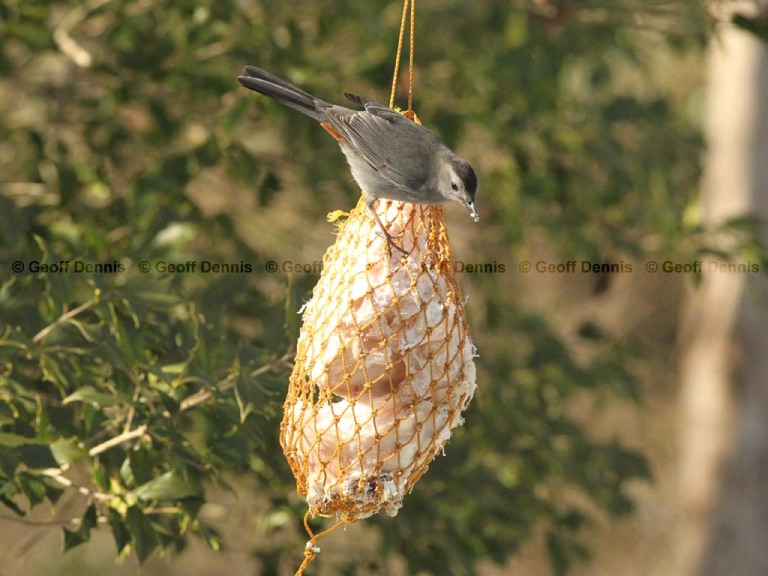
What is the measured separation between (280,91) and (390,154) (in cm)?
31

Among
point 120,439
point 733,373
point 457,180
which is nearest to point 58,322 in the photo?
point 120,439

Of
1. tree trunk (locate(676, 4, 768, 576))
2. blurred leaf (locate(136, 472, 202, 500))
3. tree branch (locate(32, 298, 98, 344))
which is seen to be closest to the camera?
blurred leaf (locate(136, 472, 202, 500))

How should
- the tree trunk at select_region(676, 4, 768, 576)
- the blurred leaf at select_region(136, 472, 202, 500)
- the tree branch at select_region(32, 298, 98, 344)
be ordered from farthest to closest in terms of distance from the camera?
the tree trunk at select_region(676, 4, 768, 576) < the tree branch at select_region(32, 298, 98, 344) < the blurred leaf at select_region(136, 472, 202, 500)

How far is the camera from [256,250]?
409 cm

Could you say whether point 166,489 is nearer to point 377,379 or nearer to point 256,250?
point 377,379

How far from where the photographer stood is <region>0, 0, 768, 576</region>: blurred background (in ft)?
7.47

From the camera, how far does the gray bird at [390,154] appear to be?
2.30 metres

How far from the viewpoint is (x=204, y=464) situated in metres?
2.29

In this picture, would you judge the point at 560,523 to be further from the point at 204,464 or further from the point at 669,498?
the point at 669,498

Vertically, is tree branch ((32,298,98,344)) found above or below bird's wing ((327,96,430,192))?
below

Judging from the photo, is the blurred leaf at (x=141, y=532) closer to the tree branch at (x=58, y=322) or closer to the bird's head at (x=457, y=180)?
the tree branch at (x=58, y=322)

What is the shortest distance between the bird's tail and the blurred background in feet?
1.44

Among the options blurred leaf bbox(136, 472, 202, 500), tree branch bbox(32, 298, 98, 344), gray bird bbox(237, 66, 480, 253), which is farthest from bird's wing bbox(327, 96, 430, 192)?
blurred leaf bbox(136, 472, 202, 500)

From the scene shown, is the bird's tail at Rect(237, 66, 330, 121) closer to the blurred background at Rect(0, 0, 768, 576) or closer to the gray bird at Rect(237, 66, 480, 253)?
the gray bird at Rect(237, 66, 480, 253)
